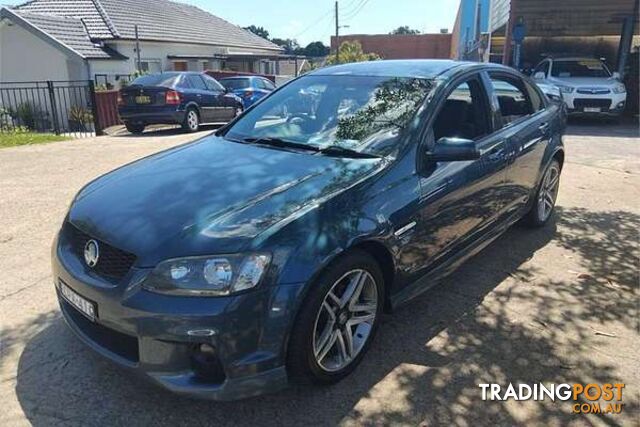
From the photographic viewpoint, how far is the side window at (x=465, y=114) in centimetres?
360

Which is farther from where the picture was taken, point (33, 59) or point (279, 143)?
point (33, 59)

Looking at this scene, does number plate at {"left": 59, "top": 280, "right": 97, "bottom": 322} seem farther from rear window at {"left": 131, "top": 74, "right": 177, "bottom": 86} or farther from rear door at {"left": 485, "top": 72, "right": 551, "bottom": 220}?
rear window at {"left": 131, "top": 74, "right": 177, "bottom": 86}

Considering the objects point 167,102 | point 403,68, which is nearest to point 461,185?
point 403,68

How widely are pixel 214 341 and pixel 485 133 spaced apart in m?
2.67

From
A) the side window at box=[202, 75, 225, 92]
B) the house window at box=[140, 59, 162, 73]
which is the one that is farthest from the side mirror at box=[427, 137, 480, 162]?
the house window at box=[140, 59, 162, 73]

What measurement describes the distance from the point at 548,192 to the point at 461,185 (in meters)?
2.31

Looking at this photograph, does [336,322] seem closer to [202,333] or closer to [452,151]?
[202,333]

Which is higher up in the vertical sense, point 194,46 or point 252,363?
point 194,46

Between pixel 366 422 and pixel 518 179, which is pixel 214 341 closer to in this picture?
pixel 366 422

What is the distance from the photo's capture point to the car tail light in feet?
40.4

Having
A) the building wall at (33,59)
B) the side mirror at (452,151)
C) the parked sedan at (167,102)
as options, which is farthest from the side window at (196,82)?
the side mirror at (452,151)

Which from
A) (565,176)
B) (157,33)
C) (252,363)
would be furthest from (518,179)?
(157,33)

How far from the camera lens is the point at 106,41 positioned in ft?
74.0

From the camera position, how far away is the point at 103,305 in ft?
7.97
